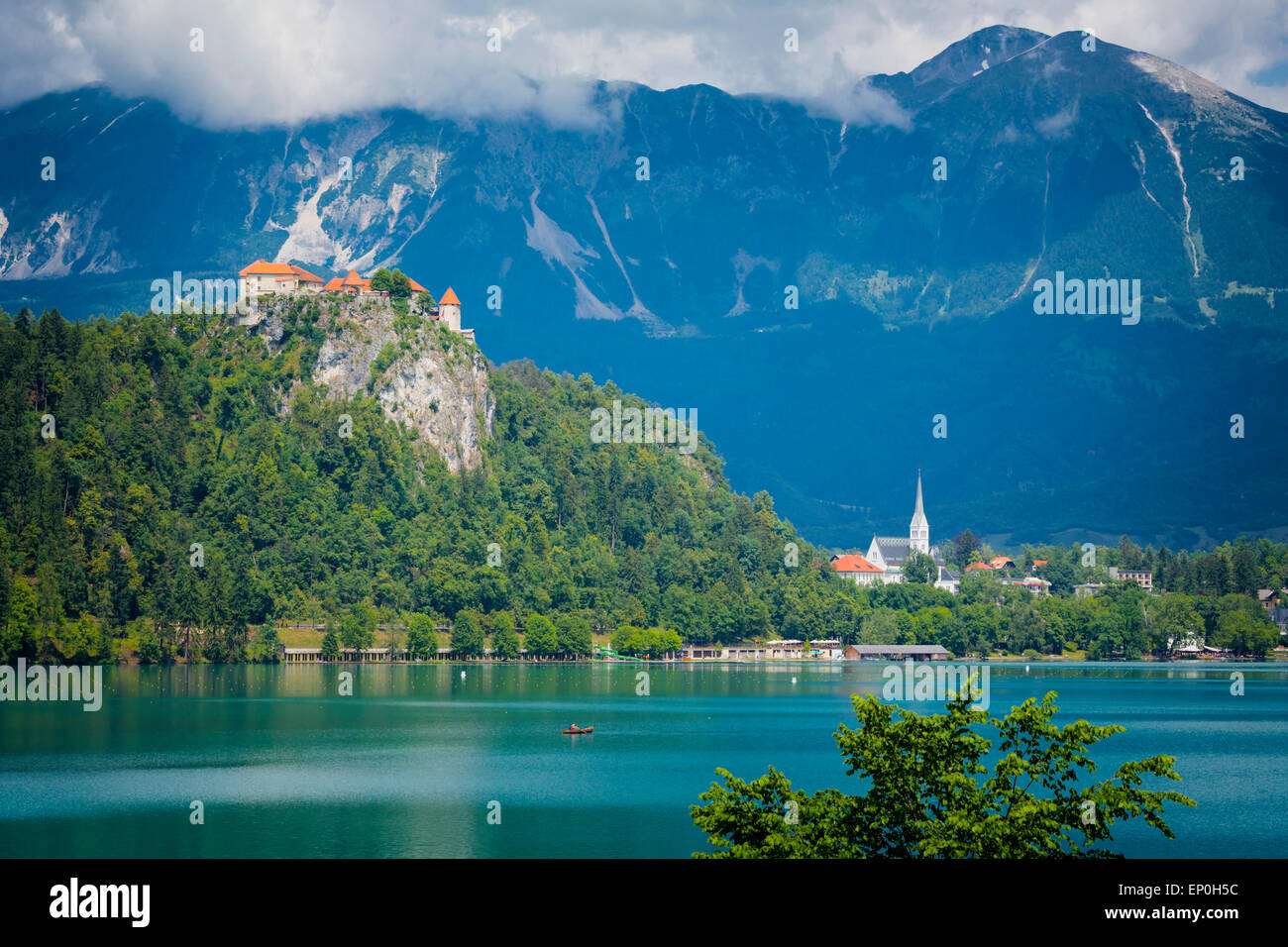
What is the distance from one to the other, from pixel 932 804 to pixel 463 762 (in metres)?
55.3

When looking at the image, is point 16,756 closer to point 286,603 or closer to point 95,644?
point 95,644

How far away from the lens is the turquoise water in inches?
2297

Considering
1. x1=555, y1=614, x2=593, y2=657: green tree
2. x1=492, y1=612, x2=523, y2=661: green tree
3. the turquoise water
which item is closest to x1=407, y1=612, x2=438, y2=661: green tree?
x1=492, y1=612, x2=523, y2=661: green tree

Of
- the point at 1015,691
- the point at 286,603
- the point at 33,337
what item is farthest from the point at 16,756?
the point at 33,337

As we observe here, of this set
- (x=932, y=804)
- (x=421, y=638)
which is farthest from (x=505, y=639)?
(x=932, y=804)

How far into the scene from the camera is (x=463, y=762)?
3260 inches

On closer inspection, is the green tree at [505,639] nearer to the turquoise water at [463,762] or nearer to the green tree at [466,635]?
the green tree at [466,635]

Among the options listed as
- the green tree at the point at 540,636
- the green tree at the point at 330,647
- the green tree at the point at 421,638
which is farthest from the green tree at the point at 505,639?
the green tree at the point at 330,647

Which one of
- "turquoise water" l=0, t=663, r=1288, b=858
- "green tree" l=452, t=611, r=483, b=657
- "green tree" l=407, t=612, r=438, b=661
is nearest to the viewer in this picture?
"turquoise water" l=0, t=663, r=1288, b=858

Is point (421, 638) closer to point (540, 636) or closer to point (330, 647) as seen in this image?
point (330, 647)

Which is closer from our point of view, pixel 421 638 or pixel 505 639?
pixel 421 638

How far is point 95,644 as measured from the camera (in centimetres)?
15725

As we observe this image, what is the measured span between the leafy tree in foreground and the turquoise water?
23.6 m

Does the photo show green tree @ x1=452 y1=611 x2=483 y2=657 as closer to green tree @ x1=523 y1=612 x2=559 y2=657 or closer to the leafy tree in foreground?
green tree @ x1=523 y1=612 x2=559 y2=657
